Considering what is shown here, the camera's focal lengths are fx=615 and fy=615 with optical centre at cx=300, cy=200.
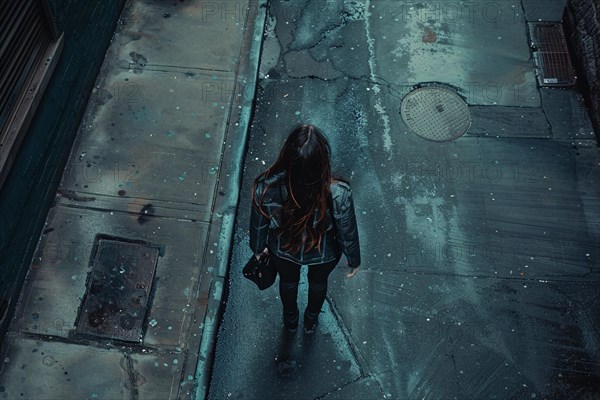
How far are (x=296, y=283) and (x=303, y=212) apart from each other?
3.59ft

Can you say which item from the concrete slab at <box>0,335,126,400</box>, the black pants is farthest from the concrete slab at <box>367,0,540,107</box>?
the concrete slab at <box>0,335,126,400</box>

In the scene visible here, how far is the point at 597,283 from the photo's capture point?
5.85 meters

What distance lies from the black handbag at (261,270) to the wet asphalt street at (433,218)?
3.27 feet

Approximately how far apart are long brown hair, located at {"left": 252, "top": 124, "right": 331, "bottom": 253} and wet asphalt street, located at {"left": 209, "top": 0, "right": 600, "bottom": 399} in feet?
5.51

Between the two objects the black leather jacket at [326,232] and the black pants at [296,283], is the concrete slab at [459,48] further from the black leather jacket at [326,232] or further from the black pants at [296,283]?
the black leather jacket at [326,232]

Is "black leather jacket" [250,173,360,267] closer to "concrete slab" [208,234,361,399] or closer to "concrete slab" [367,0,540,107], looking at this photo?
"concrete slab" [208,234,361,399]

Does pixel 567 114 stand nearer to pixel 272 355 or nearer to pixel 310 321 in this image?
pixel 310 321

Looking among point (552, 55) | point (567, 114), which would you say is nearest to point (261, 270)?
point (567, 114)

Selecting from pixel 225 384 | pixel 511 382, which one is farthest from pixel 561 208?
pixel 225 384

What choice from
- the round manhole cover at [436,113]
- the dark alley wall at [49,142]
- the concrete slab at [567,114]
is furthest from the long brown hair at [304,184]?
the concrete slab at [567,114]

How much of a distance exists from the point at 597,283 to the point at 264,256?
11.0ft

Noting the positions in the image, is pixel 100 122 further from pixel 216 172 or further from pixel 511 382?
pixel 511 382

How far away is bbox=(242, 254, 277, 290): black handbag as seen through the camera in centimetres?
461

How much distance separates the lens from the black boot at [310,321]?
5281 mm
